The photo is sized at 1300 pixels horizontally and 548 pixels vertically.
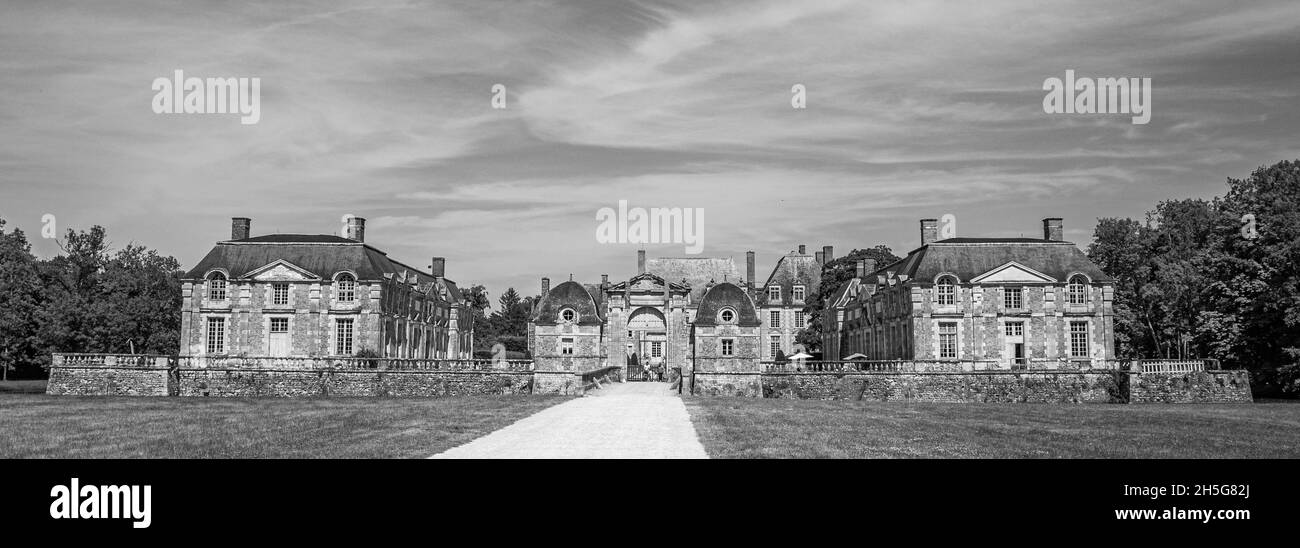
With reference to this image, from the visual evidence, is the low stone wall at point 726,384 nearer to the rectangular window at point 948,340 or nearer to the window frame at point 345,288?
the rectangular window at point 948,340

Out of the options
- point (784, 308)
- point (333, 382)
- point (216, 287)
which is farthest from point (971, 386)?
point (216, 287)

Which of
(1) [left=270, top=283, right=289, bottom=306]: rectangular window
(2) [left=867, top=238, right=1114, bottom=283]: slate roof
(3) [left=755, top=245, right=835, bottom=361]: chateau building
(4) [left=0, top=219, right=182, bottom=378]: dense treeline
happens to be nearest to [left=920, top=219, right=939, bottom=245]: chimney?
(2) [left=867, top=238, right=1114, bottom=283]: slate roof

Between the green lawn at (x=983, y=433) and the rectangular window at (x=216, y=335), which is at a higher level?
the rectangular window at (x=216, y=335)

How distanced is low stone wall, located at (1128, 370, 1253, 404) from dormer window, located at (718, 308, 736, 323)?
1638cm

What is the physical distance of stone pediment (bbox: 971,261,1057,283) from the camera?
1781 inches

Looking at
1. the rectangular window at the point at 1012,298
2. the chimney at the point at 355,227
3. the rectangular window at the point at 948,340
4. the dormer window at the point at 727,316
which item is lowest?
the rectangular window at the point at 948,340

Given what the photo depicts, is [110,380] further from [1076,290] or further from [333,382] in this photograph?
[1076,290]

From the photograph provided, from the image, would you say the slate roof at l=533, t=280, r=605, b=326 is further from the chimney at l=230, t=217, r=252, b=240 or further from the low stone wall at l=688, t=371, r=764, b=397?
the chimney at l=230, t=217, r=252, b=240

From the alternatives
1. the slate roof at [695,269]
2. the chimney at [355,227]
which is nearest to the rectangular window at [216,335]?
the chimney at [355,227]

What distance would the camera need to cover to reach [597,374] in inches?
1455

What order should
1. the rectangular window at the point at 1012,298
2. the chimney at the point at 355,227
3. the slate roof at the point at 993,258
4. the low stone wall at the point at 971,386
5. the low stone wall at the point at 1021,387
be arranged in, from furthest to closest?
1. the chimney at the point at 355,227
2. the slate roof at the point at 993,258
3. the rectangular window at the point at 1012,298
4. the low stone wall at the point at 971,386
5. the low stone wall at the point at 1021,387

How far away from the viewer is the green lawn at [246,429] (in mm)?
13648

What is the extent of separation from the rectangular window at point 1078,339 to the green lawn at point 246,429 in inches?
1181
